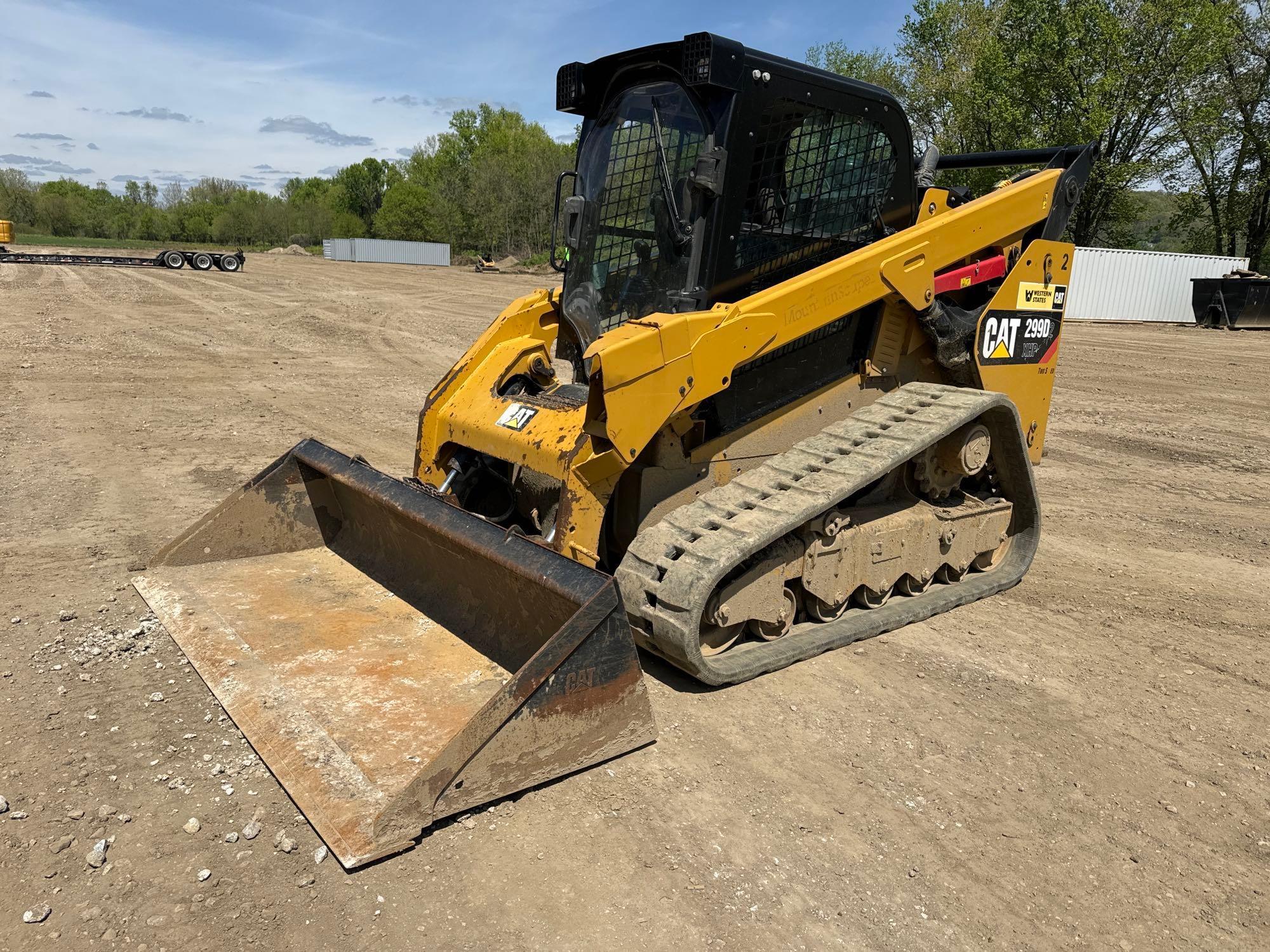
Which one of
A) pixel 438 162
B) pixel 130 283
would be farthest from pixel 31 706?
pixel 438 162

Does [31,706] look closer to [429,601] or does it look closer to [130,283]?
[429,601]

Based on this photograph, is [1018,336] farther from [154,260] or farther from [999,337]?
[154,260]

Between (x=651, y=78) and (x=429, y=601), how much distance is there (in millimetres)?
2756

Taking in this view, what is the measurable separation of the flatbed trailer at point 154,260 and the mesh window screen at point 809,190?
29.5m

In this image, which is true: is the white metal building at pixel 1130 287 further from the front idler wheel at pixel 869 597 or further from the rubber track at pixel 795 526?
A: the front idler wheel at pixel 869 597

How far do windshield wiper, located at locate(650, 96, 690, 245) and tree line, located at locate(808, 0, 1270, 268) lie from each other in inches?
1057

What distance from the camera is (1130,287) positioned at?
26.7 m

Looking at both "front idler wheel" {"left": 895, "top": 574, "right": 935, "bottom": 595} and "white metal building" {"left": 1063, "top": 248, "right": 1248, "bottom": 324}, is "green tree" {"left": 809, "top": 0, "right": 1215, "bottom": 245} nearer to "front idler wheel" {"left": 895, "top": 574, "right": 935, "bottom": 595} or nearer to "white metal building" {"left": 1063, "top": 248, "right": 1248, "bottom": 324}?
"white metal building" {"left": 1063, "top": 248, "right": 1248, "bottom": 324}

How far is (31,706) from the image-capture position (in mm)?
3607

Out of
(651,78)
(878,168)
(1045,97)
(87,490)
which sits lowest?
(87,490)

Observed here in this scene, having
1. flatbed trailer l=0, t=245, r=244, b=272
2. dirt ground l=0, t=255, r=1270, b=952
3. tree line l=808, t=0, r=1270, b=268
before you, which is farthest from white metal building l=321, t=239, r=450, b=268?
dirt ground l=0, t=255, r=1270, b=952

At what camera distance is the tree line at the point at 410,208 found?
205ft

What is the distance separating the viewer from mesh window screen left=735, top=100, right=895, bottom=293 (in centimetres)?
431

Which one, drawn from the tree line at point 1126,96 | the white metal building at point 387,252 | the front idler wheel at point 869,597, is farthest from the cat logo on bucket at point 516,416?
the white metal building at point 387,252
